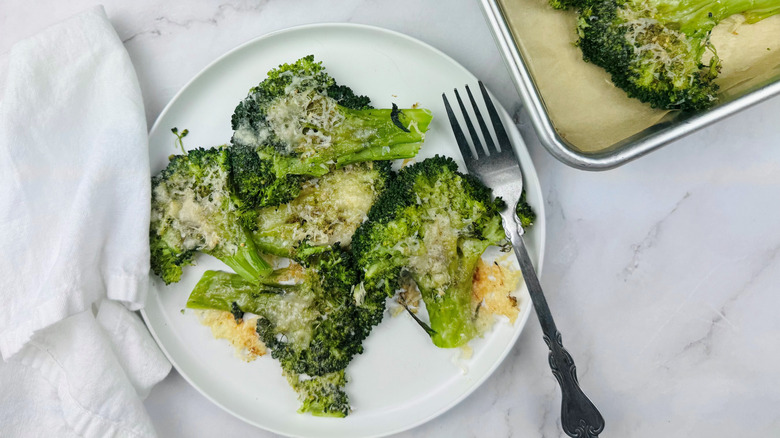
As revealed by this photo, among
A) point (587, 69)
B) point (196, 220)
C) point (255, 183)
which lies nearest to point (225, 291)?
point (196, 220)

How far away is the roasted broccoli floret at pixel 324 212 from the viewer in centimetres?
178

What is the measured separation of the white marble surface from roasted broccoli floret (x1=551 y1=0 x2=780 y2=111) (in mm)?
337

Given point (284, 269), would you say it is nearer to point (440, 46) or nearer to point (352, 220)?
point (352, 220)

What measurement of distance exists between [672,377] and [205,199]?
1763mm

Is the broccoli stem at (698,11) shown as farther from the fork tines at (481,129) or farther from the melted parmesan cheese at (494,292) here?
the melted parmesan cheese at (494,292)

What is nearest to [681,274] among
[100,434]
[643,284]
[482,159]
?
[643,284]

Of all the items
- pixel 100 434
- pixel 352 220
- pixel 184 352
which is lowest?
pixel 100 434

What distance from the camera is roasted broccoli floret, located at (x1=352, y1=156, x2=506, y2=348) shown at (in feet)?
5.64

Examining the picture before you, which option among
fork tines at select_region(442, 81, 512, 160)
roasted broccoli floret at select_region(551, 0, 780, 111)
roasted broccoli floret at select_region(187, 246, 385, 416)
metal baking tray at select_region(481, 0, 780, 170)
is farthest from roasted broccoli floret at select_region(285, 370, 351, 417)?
roasted broccoli floret at select_region(551, 0, 780, 111)

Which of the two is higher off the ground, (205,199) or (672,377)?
(205,199)

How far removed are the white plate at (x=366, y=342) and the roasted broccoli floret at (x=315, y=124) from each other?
3.5 inches

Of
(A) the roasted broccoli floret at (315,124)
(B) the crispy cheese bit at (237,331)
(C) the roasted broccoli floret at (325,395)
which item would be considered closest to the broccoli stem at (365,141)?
(A) the roasted broccoli floret at (315,124)

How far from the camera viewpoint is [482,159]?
1765mm

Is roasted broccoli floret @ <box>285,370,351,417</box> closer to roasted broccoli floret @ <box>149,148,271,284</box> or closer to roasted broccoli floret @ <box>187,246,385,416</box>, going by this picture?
roasted broccoli floret @ <box>187,246,385,416</box>
